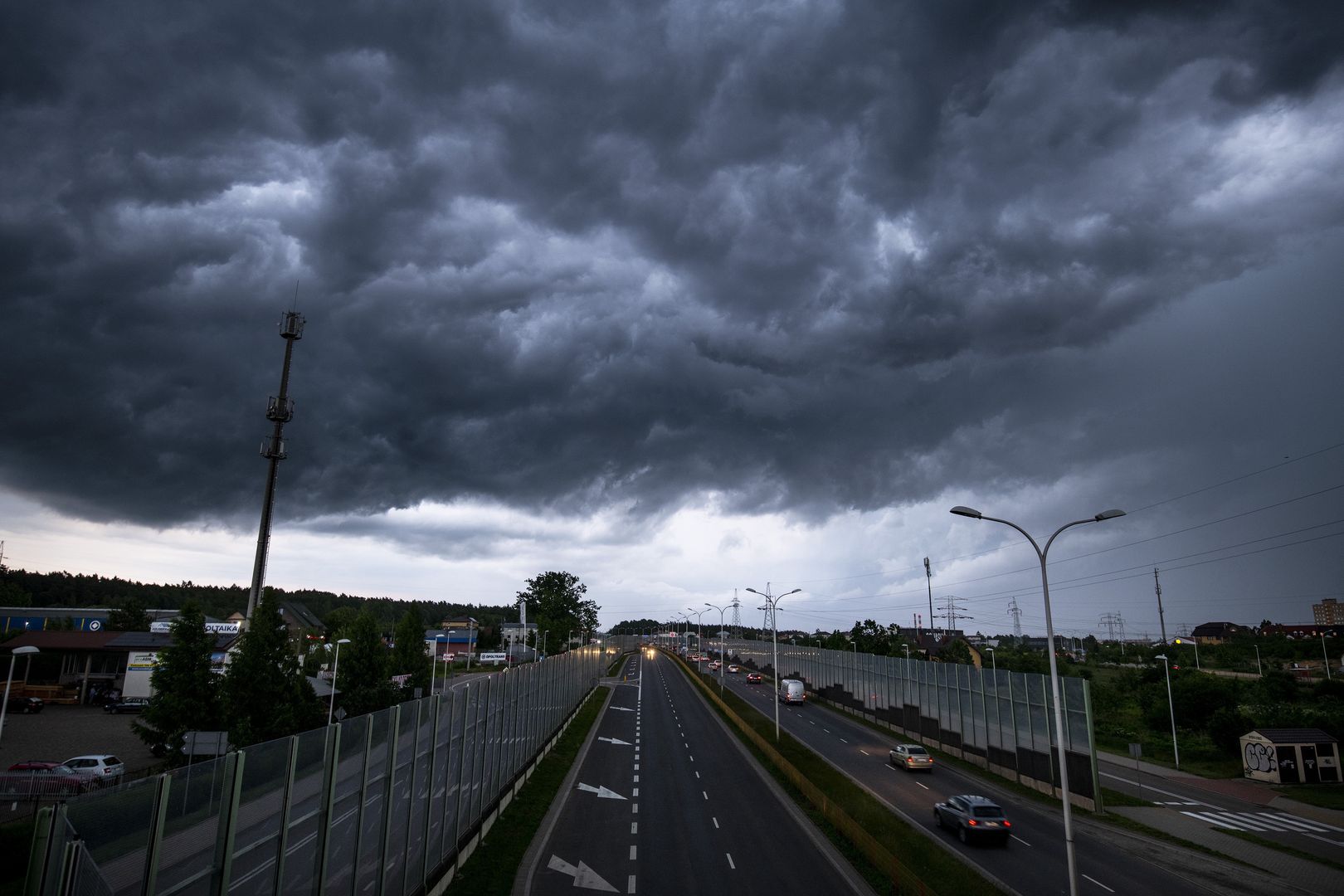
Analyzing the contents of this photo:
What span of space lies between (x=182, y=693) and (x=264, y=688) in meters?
4.72

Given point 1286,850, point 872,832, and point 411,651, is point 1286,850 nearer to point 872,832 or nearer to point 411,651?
point 872,832

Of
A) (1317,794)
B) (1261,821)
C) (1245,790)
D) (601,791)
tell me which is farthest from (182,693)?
(1317,794)

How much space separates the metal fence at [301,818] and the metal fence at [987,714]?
33.4 m

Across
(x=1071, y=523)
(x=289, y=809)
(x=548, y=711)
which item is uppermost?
(x=1071, y=523)

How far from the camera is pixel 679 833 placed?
32969mm

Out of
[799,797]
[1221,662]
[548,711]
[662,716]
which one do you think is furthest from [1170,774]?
[1221,662]

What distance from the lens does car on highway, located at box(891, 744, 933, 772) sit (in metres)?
50.3

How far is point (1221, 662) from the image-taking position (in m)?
154

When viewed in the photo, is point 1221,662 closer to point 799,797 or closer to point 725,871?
point 799,797

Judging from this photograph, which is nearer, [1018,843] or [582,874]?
[582,874]

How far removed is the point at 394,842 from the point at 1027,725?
4196 centimetres

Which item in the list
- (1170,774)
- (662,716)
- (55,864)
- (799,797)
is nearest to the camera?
(55,864)

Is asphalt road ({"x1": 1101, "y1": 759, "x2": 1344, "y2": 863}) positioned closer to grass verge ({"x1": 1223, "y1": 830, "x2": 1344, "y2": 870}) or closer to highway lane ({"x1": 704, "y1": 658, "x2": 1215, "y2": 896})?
grass verge ({"x1": 1223, "y1": 830, "x2": 1344, "y2": 870})

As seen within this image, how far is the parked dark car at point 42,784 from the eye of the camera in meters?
40.1
